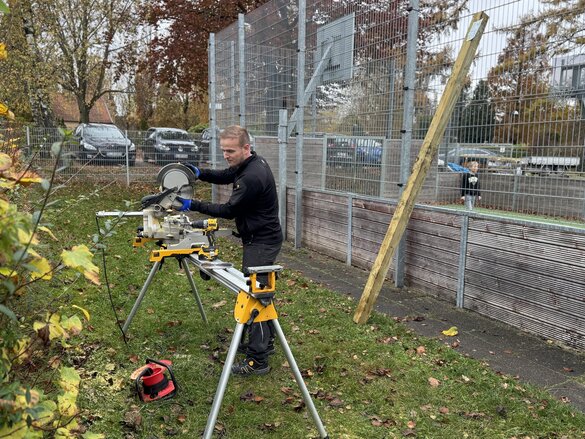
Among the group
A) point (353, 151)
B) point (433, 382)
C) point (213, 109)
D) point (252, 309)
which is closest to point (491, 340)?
point (433, 382)

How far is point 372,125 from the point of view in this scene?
22.4 feet

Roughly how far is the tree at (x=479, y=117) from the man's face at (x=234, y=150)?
2574mm

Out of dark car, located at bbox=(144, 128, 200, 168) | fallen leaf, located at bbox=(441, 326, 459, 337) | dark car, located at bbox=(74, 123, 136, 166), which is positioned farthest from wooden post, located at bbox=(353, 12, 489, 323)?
dark car, located at bbox=(74, 123, 136, 166)

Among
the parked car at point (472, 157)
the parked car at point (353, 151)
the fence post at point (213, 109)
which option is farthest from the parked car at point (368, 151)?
the fence post at point (213, 109)

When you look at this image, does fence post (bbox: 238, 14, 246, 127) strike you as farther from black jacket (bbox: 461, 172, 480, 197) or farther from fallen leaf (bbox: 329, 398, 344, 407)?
fallen leaf (bbox: 329, 398, 344, 407)

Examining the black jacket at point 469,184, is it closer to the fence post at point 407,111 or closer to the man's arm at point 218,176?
the fence post at point 407,111

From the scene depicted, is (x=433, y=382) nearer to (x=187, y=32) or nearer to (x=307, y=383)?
(x=307, y=383)

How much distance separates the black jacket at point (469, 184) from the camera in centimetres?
543

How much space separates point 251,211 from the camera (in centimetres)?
427

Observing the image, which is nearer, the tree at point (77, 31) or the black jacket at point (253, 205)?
the black jacket at point (253, 205)

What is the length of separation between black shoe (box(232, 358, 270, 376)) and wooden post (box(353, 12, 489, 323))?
1396mm

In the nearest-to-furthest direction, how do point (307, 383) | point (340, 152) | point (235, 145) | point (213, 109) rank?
point (307, 383) → point (235, 145) → point (340, 152) → point (213, 109)

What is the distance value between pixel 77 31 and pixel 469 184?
1681 cm

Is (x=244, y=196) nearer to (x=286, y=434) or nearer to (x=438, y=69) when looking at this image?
(x=286, y=434)
